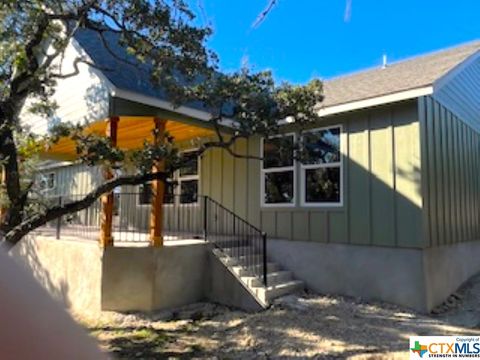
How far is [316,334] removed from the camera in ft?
18.6

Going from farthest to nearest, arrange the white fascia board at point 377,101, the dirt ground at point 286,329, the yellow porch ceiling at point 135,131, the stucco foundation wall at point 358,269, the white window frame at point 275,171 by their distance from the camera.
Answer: the white window frame at point 275,171 < the yellow porch ceiling at point 135,131 < the stucco foundation wall at point 358,269 < the white fascia board at point 377,101 < the dirt ground at point 286,329

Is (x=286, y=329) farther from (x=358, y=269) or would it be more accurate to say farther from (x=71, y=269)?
(x=71, y=269)

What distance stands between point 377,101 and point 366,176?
1.37 meters

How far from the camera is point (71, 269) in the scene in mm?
8219

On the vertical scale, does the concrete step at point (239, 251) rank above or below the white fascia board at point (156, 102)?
below

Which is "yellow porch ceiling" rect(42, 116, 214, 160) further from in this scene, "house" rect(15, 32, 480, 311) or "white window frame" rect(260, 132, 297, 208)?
"white window frame" rect(260, 132, 297, 208)

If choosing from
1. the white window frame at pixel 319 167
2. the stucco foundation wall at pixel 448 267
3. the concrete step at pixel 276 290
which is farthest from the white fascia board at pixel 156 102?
the stucco foundation wall at pixel 448 267

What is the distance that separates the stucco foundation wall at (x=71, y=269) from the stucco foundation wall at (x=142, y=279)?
0.23 m

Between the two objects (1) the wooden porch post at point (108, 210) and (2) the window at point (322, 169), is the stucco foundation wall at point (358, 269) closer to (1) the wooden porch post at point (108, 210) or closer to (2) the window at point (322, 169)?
(2) the window at point (322, 169)

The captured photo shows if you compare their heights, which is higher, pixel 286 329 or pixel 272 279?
pixel 272 279

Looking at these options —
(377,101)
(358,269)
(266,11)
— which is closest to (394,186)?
(377,101)

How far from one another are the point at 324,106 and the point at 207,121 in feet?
7.68

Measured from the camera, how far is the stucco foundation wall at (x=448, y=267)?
23.3 feet

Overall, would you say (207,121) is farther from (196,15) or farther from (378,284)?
(378,284)
